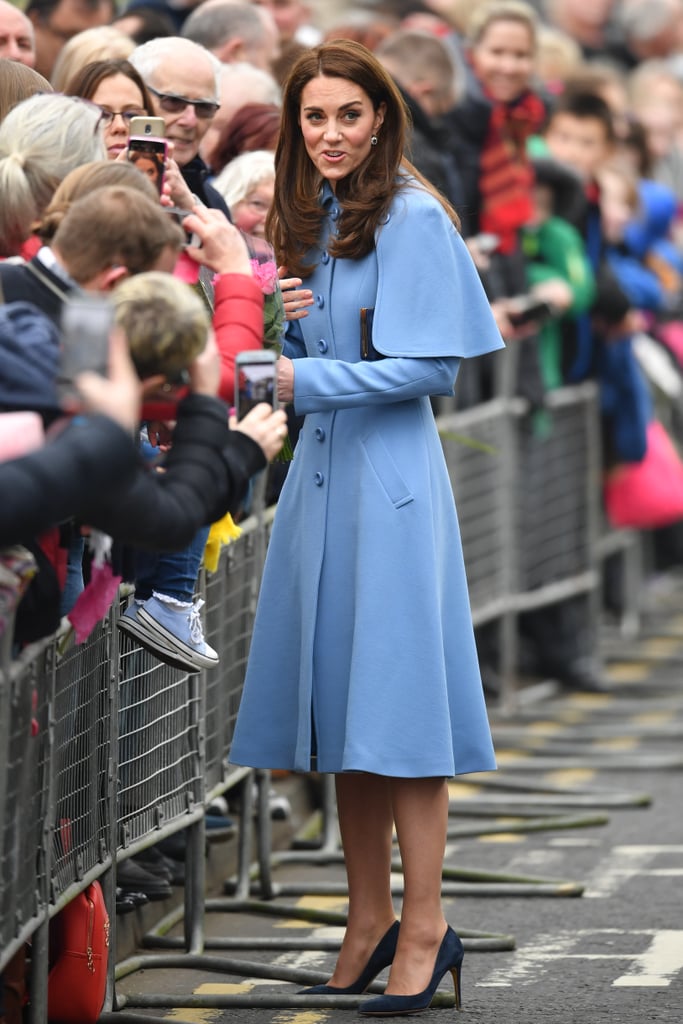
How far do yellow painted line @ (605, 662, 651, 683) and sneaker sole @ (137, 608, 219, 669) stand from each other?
21.3 ft

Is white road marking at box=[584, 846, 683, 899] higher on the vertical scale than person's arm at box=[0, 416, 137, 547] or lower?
lower

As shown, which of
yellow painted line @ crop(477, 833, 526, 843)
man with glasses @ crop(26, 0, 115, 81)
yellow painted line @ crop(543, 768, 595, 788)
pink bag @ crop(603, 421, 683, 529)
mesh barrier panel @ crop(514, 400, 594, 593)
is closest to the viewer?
yellow painted line @ crop(477, 833, 526, 843)

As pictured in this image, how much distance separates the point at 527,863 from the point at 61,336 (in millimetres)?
3784

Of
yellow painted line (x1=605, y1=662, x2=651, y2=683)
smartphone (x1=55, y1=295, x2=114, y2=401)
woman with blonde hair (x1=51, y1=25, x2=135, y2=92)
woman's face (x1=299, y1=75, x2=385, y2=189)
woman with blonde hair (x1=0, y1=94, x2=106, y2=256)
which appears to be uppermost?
woman with blonde hair (x1=51, y1=25, x2=135, y2=92)

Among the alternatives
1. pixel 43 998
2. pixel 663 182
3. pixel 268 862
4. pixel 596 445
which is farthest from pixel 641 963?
pixel 663 182

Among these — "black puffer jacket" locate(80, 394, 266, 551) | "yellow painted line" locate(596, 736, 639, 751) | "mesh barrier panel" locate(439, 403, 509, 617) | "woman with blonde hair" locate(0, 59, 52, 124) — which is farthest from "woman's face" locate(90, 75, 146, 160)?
"yellow painted line" locate(596, 736, 639, 751)

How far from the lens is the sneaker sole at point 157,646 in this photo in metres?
5.40

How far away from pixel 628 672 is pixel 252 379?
25.2 ft

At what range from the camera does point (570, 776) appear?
9281mm

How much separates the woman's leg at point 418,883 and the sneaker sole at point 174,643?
56cm

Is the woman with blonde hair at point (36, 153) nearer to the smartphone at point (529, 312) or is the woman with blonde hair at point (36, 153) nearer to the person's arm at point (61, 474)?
the person's arm at point (61, 474)

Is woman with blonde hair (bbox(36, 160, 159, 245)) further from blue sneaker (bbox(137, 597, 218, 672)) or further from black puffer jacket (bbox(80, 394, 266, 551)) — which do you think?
blue sneaker (bbox(137, 597, 218, 672))

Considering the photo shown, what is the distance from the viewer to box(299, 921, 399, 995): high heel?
566cm

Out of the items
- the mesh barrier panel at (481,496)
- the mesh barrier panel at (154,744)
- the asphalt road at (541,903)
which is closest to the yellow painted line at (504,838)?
the asphalt road at (541,903)
